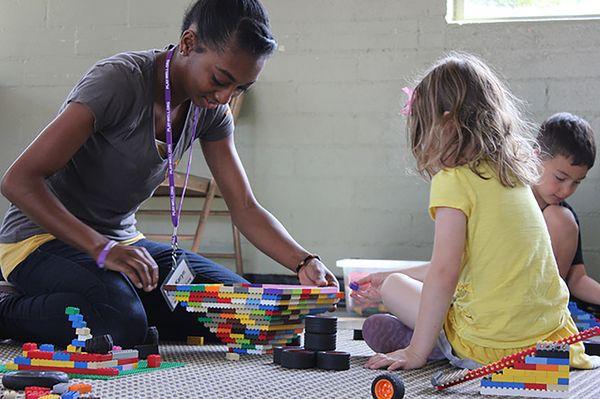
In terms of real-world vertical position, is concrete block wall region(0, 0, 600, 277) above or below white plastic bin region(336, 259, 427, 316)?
above

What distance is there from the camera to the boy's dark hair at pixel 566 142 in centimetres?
245

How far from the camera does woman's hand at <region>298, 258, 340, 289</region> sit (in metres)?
1.89

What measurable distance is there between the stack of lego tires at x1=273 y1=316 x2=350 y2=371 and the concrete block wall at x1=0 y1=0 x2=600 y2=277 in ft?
6.08

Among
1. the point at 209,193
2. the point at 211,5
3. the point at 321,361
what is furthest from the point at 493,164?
the point at 209,193

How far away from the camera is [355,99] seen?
356 centimetres

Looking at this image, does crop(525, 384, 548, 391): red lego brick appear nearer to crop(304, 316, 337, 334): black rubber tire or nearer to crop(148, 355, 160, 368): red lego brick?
crop(304, 316, 337, 334): black rubber tire

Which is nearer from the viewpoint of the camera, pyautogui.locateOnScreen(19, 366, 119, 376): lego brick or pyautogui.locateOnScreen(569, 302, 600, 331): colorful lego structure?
pyautogui.locateOnScreen(19, 366, 119, 376): lego brick

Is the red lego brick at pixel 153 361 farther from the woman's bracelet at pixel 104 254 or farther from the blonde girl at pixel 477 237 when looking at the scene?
the blonde girl at pixel 477 237

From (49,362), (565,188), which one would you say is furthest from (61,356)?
(565,188)

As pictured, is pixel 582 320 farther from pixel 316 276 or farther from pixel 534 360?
pixel 534 360

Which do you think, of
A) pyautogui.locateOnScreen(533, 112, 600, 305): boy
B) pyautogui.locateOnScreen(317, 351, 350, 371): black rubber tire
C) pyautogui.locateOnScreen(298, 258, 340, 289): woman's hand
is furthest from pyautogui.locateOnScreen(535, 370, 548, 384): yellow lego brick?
pyautogui.locateOnScreen(533, 112, 600, 305): boy

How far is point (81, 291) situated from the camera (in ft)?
5.75

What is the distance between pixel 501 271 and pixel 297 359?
395 mm

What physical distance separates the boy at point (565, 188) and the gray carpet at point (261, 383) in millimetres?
820
